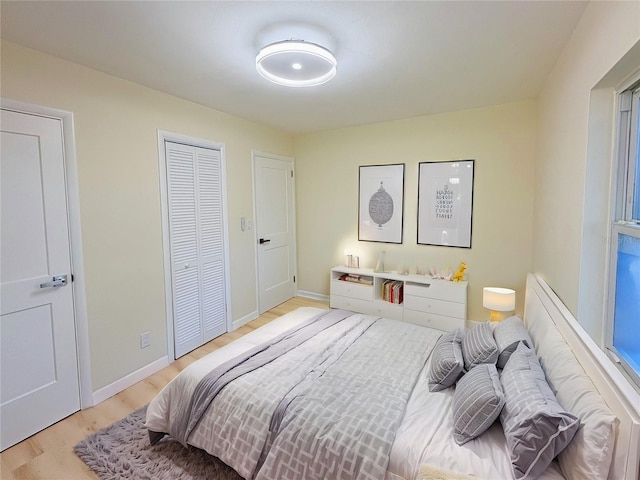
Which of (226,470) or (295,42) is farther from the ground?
(295,42)

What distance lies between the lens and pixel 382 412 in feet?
4.85

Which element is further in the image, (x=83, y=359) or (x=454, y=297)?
(x=454, y=297)

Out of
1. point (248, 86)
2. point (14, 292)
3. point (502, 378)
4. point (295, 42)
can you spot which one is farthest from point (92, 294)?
point (502, 378)

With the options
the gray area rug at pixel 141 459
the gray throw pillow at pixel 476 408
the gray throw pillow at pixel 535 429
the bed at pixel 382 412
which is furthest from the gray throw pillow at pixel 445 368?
the gray area rug at pixel 141 459

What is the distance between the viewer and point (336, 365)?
1916 millimetres

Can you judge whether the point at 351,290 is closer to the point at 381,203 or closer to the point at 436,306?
the point at 436,306

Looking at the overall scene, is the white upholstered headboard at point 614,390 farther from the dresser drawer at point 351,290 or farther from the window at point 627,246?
the dresser drawer at point 351,290

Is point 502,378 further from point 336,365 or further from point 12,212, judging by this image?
point 12,212

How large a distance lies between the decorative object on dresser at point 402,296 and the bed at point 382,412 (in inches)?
45.5

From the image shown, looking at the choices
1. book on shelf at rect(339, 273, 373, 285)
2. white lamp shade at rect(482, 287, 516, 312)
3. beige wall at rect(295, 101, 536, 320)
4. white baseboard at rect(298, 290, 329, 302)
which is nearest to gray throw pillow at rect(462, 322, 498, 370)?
white lamp shade at rect(482, 287, 516, 312)

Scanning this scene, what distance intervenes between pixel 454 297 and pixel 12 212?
364 centimetres

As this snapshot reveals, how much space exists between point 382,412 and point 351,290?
2.44 metres

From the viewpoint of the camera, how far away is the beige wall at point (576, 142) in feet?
4.34

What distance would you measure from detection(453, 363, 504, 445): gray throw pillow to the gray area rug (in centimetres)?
118
